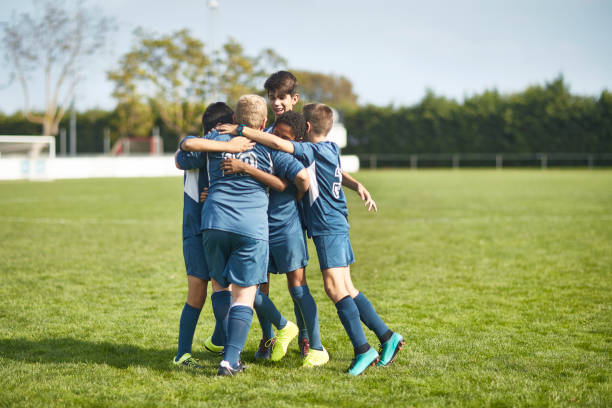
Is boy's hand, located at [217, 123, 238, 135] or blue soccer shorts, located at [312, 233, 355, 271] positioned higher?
boy's hand, located at [217, 123, 238, 135]

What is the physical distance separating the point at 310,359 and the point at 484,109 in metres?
43.4

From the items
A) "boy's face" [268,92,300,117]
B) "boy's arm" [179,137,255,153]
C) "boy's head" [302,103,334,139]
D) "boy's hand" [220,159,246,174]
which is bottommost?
"boy's hand" [220,159,246,174]

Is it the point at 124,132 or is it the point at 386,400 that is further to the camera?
the point at 124,132

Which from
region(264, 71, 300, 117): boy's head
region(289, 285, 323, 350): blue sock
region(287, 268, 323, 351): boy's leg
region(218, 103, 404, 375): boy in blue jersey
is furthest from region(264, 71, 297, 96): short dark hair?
region(289, 285, 323, 350): blue sock

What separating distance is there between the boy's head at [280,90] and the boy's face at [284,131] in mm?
173

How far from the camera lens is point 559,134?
4091 centimetres

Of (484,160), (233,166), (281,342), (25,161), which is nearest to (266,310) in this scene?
(281,342)

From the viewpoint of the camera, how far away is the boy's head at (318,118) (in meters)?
3.74

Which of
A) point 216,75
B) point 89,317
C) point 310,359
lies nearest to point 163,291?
point 89,317

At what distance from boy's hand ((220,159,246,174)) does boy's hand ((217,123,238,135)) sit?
196mm

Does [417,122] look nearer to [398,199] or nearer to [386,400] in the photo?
[398,199]

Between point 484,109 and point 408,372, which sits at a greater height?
point 484,109

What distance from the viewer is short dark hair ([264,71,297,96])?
3.83 meters

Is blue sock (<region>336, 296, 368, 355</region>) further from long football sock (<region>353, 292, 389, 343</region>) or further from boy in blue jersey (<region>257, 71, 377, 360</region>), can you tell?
boy in blue jersey (<region>257, 71, 377, 360</region>)
